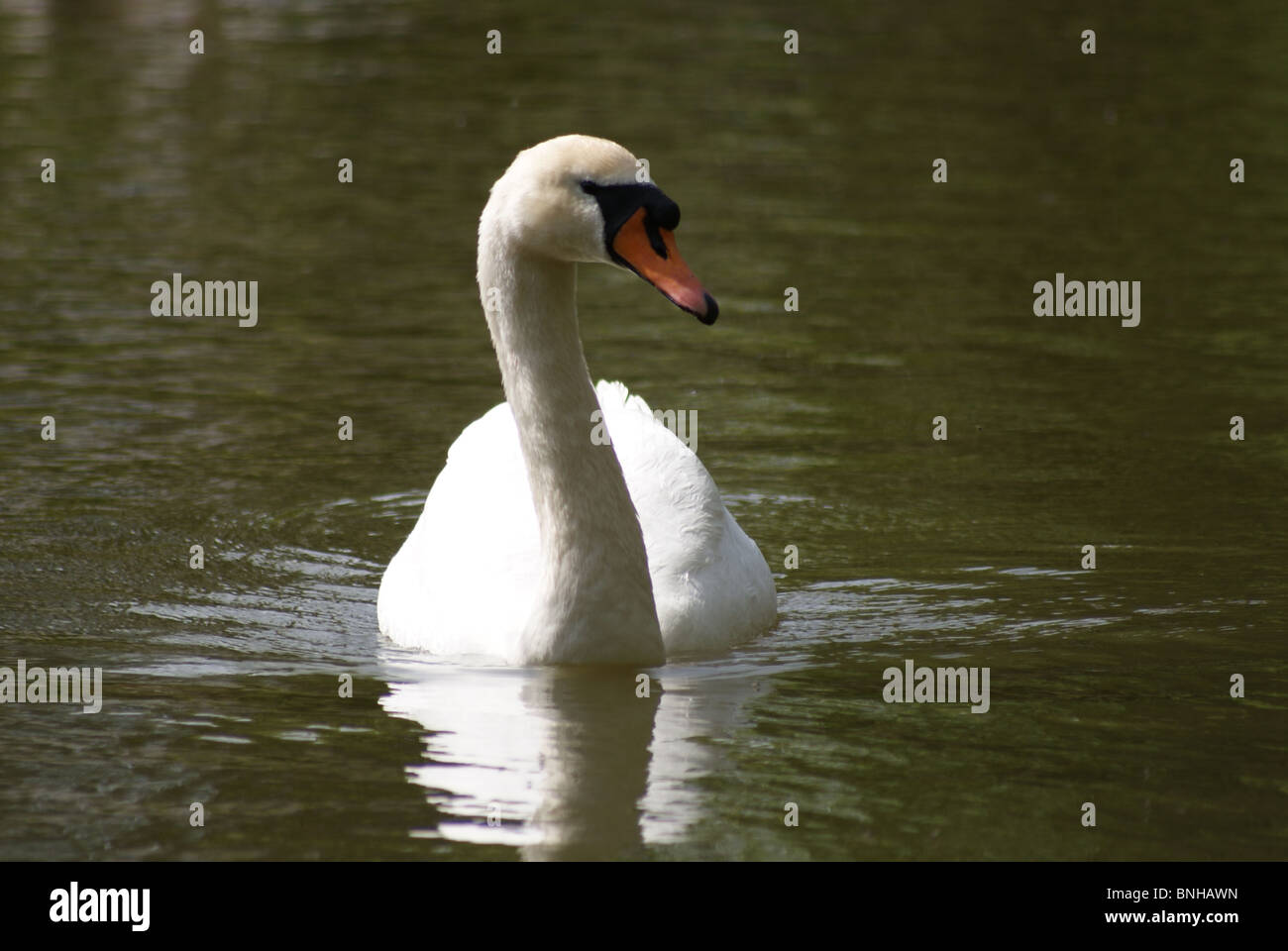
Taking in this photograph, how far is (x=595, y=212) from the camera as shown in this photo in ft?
26.5

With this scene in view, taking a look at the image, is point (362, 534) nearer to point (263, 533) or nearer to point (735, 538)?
point (263, 533)

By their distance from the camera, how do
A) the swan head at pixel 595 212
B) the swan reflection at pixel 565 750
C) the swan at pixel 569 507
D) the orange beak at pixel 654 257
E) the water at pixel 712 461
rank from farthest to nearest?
1. the swan at pixel 569 507
2. the swan head at pixel 595 212
3. the orange beak at pixel 654 257
4. the water at pixel 712 461
5. the swan reflection at pixel 565 750

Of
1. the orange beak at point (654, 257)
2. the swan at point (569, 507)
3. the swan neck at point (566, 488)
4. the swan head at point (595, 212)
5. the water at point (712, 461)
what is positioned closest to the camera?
the water at point (712, 461)

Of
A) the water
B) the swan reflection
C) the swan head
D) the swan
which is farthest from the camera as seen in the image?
the swan

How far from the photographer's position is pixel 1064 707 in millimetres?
8383

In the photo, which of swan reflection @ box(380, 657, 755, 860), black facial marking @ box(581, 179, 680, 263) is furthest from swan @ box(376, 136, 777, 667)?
swan reflection @ box(380, 657, 755, 860)

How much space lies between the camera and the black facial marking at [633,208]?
26.2 feet

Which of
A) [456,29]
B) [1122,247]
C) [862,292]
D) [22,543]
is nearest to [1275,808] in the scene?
[22,543]

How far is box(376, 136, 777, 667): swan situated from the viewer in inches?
319

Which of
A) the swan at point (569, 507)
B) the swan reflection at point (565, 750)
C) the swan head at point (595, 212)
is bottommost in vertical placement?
the swan reflection at point (565, 750)

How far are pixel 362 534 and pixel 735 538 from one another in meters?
2.50

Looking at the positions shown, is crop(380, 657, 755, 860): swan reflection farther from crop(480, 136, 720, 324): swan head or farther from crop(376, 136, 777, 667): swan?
crop(480, 136, 720, 324): swan head

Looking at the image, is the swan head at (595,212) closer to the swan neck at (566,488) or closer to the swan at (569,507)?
the swan at (569,507)

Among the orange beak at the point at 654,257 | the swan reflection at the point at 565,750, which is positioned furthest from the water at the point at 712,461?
the orange beak at the point at 654,257
